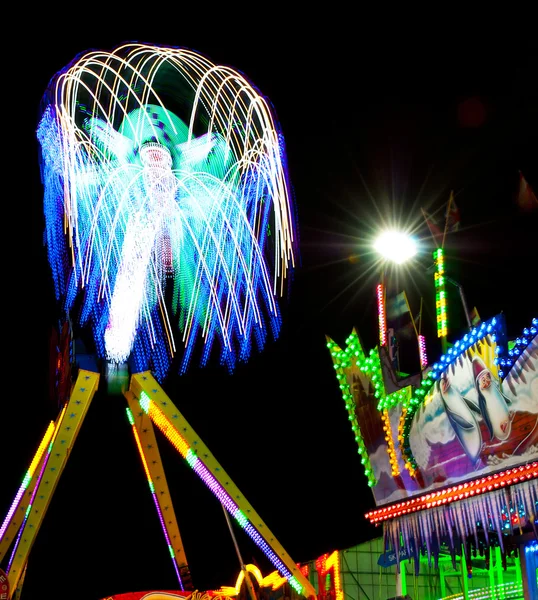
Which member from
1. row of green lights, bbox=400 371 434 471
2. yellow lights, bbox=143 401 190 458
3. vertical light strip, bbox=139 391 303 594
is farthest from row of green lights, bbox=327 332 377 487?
yellow lights, bbox=143 401 190 458

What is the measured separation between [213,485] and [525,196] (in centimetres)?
1007

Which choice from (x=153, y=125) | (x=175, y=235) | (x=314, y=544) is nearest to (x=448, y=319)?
(x=175, y=235)

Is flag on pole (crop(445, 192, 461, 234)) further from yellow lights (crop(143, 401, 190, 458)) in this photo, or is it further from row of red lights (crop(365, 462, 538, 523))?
yellow lights (crop(143, 401, 190, 458))

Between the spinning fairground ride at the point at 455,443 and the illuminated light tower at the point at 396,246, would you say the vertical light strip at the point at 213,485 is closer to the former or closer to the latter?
the spinning fairground ride at the point at 455,443

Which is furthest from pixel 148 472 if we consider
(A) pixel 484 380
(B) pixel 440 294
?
(A) pixel 484 380

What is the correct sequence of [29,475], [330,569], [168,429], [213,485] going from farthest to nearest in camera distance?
[330,569], [29,475], [168,429], [213,485]

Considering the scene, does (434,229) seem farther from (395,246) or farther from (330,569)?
(330,569)

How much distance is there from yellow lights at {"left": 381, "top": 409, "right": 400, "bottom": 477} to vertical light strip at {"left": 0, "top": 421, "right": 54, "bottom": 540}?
28.5ft

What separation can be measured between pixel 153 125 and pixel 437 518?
1020cm

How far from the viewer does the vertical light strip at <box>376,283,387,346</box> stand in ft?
55.9

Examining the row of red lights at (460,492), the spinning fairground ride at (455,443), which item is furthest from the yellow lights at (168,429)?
the row of red lights at (460,492)

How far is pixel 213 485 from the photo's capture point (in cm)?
1736

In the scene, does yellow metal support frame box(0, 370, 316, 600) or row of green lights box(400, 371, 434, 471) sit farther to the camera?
yellow metal support frame box(0, 370, 316, 600)

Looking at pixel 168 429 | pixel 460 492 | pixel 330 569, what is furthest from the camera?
pixel 330 569
